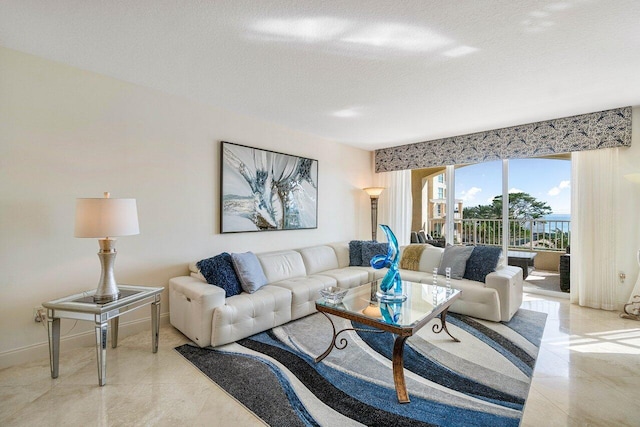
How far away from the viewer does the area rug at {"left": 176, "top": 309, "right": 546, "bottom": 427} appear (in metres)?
1.73

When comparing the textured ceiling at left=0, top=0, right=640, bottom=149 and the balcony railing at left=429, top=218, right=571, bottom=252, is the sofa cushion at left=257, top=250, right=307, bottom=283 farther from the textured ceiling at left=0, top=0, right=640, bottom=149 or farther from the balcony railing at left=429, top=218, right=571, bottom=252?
the balcony railing at left=429, top=218, right=571, bottom=252

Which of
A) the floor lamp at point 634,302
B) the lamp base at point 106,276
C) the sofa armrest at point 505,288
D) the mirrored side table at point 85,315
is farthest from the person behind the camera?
the floor lamp at point 634,302

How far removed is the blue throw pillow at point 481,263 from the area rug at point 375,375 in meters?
0.59

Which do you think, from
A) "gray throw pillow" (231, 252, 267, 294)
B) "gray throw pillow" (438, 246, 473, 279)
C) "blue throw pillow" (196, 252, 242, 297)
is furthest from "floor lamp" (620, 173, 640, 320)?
"blue throw pillow" (196, 252, 242, 297)

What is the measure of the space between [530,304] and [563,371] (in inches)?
70.9

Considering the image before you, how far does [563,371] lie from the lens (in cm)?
221

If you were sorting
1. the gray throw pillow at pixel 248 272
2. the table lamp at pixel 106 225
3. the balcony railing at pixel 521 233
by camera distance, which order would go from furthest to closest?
the balcony railing at pixel 521 233
the gray throw pillow at pixel 248 272
the table lamp at pixel 106 225

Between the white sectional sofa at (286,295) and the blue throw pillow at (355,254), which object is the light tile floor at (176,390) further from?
the blue throw pillow at (355,254)

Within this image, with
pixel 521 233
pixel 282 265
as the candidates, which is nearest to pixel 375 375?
pixel 282 265

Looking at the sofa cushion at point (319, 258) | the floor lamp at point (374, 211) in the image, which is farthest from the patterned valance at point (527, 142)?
the sofa cushion at point (319, 258)

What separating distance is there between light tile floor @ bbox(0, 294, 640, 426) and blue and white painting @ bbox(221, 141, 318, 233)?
5.23 ft

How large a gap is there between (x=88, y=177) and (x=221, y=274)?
1.44m

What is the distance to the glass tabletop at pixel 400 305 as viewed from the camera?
210cm

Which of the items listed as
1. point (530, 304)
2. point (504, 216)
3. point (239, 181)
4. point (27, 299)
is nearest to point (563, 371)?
point (530, 304)
